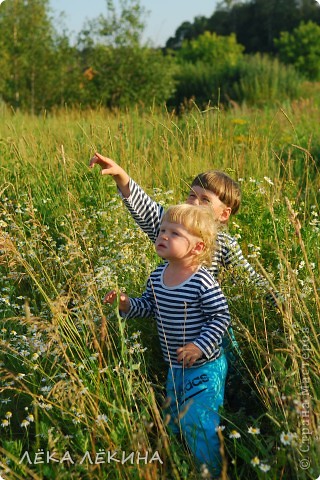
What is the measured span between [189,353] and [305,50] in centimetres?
2891

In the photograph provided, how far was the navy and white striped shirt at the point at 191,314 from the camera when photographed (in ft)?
9.09

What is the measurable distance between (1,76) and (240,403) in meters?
16.6

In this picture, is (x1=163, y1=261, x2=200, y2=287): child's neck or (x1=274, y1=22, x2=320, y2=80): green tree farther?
(x1=274, y1=22, x2=320, y2=80): green tree

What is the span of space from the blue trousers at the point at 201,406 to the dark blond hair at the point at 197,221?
1.75ft

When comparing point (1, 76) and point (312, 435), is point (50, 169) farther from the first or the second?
point (1, 76)

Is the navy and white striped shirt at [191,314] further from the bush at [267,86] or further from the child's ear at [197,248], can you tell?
the bush at [267,86]

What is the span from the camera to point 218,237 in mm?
3297

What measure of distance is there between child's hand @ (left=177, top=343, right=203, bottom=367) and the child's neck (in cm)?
34

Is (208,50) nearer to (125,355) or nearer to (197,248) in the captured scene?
(197,248)

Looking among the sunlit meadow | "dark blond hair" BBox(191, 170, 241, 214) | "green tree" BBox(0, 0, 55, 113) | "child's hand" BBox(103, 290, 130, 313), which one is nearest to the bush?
"green tree" BBox(0, 0, 55, 113)

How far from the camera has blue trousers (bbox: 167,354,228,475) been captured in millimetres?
2451

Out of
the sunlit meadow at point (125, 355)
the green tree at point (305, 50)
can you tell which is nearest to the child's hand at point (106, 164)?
the sunlit meadow at point (125, 355)

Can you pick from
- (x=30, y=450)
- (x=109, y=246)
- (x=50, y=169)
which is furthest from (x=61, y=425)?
(x=50, y=169)

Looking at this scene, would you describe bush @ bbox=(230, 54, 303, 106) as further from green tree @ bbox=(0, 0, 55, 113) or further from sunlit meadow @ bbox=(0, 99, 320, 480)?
sunlit meadow @ bbox=(0, 99, 320, 480)
